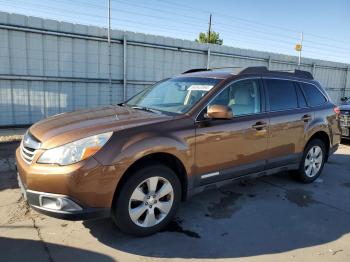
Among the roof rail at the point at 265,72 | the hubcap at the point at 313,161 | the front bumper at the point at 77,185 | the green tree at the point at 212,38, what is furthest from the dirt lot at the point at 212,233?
the green tree at the point at 212,38

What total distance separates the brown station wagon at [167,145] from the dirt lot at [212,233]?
1.01ft

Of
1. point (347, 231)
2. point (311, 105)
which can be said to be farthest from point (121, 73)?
point (347, 231)

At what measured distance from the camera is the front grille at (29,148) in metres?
3.19

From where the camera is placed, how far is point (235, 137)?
160 inches

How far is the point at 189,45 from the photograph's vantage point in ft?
37.4

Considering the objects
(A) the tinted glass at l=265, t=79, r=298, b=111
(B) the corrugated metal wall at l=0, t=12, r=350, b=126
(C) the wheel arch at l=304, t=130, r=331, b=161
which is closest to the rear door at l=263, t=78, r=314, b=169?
(A) the tinted glass at l=265, t=79, r=298, b=111

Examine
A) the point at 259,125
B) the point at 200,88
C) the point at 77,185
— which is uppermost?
the point at 200,88

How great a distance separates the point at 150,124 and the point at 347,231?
264 centimetres

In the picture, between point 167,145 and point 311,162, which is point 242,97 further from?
point 311,162

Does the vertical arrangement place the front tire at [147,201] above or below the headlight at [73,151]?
below

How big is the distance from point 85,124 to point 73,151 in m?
0.48

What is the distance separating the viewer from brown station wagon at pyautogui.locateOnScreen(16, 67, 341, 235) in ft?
9.84

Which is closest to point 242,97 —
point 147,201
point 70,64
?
point 147,201

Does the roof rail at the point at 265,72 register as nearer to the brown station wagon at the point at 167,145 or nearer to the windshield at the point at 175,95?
the brown station wagon at the point at 167,145
